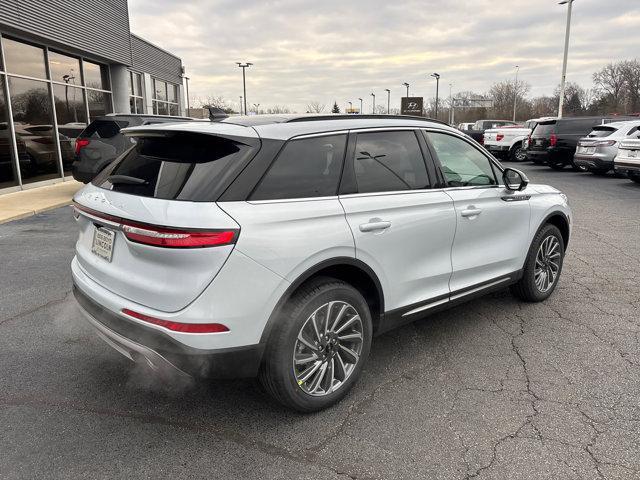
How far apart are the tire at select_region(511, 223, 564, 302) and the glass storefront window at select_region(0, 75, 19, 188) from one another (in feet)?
36.9

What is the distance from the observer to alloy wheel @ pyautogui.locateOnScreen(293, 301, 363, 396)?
2777 millimetres

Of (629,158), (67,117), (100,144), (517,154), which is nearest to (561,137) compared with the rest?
(629,158)

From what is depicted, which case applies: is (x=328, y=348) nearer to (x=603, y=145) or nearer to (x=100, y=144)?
(x=100, y=144)

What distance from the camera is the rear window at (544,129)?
17.2 m

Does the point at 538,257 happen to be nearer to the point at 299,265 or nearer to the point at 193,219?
the point at 299,265

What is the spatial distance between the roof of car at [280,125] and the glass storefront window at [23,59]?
1095 centimetres

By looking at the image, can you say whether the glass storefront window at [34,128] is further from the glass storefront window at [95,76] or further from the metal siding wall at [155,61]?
the metal siding wall at [155,61]

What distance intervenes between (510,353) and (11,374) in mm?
3496

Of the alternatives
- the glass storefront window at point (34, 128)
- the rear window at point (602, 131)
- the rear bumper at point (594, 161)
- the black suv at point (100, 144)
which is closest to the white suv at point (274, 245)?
the black suv at point (100, 144)

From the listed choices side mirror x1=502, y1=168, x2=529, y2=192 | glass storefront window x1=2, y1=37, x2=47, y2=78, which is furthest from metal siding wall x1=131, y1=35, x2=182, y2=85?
side mirror x1=502, y1=168, x2=529, y2=192

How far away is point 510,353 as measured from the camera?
3.68 meters

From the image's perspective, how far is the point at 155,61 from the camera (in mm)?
22875

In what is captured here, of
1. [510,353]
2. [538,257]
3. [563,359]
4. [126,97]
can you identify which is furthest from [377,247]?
[126,97]

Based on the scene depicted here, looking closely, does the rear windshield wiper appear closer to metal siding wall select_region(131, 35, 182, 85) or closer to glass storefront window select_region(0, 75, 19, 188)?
glass storefront window select_region(0, 75, 19, 188)
